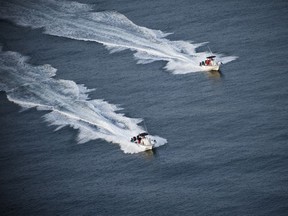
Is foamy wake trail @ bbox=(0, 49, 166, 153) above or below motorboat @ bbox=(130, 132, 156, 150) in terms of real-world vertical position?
above

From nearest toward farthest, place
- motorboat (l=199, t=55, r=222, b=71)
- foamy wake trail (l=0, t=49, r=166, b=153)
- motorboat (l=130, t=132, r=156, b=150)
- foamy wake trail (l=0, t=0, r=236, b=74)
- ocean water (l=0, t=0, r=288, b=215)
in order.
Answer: ocean water (l=0, t=0, r=288, b=215), motorboat (l=130, t=132, r=156, b=150), foamy wake trail (l=0, t=49, r=166, b=153), motorboat (l=199, t=55, r=222, b=71), foamy wake trail (l=0, t=0, r=236, b=74)

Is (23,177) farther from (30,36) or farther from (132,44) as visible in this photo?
(30,36)

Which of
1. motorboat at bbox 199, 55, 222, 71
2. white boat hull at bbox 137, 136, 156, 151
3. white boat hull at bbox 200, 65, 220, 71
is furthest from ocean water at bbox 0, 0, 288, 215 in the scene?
motorboat at bbox 199, 55, 222, 71

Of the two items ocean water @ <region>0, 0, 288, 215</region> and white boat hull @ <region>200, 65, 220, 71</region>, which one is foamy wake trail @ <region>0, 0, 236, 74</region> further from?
white boat hull @ <region>200, 65, 220, 71</region>

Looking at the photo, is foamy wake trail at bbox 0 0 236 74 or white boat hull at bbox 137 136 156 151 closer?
white boat hull at bbox 137 136 156 151

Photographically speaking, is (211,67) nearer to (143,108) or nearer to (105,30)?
(143,108)

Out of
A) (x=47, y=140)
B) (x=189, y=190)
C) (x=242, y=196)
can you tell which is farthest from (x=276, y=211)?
(x=47, y=140)

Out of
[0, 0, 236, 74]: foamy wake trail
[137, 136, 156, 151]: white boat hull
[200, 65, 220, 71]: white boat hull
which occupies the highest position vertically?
[0, 0, 236, 74]: foamy wake trail
